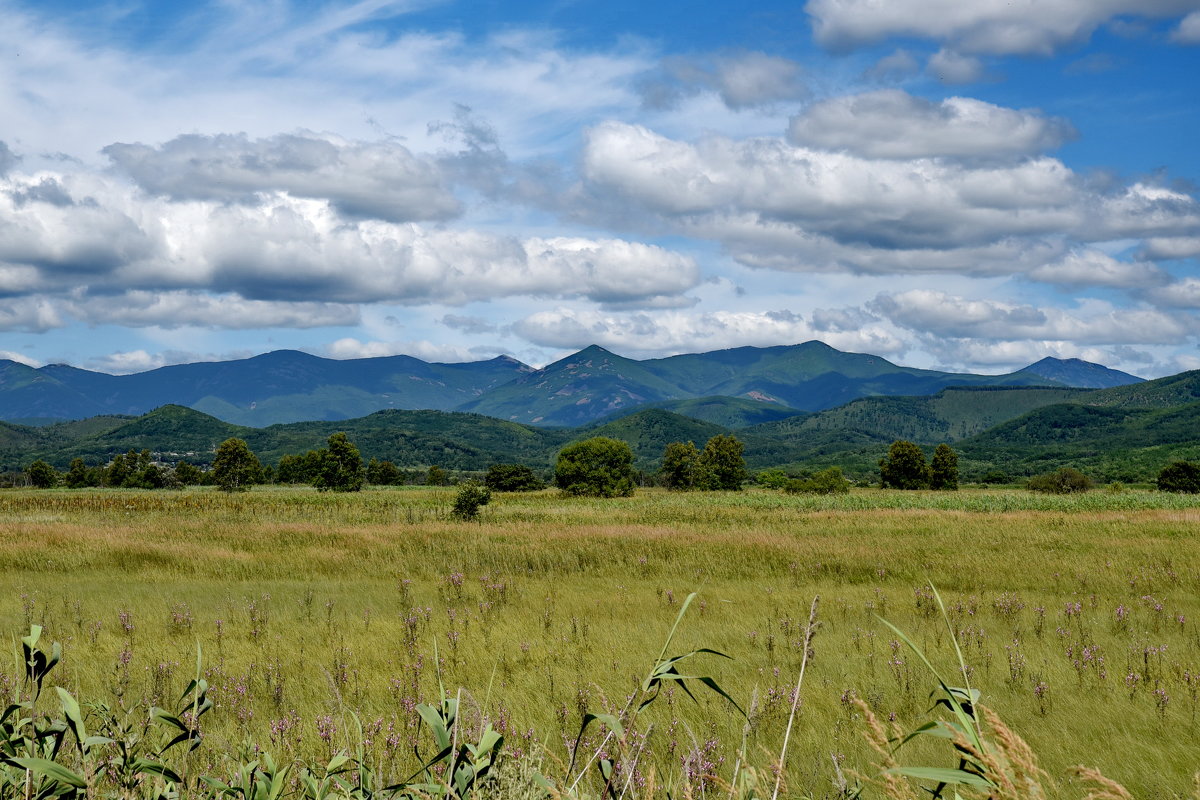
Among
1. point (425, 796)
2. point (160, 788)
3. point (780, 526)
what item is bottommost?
point (780, 526)

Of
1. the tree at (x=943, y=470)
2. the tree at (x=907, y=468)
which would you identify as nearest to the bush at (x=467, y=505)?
the tree at (x=907, y=468)

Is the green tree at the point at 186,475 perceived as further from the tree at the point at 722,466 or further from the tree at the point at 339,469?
the tree at the point at 722,466

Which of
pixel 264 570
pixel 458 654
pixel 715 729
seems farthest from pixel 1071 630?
pixel 264 570

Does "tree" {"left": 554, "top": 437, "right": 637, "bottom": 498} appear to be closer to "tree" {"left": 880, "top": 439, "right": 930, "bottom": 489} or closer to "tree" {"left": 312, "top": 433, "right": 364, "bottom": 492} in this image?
"tree" {"left": 312, "top": 433, "right": 364, "bottom": 492}

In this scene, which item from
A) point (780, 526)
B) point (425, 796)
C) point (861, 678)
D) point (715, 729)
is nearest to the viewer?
point (425, 796)

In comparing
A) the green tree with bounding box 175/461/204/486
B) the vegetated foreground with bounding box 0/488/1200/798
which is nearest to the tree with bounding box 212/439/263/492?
the green tree with bounding box 175/461/204/486

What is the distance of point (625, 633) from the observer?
1104 cm

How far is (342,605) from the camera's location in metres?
14.0

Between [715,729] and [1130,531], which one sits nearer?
[715,729]

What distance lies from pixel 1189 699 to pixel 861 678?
10.4 ft

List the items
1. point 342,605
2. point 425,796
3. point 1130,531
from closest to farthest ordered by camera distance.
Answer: point 425,796, point 342,605, point 1130,531

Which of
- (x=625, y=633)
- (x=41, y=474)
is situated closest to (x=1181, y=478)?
(x=625, y=633)

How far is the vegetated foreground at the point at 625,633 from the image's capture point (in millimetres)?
6266

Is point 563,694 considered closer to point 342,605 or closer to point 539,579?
point 342,605
